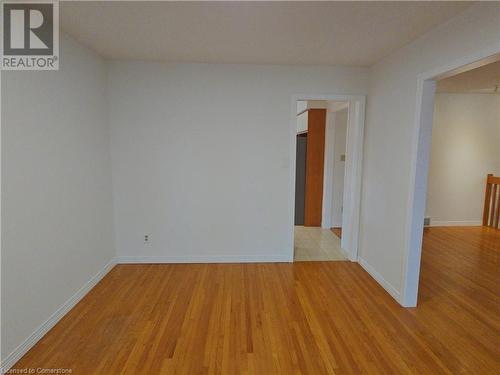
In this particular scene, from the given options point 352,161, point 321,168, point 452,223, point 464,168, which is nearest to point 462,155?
point 464,168

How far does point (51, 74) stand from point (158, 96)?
1.25m

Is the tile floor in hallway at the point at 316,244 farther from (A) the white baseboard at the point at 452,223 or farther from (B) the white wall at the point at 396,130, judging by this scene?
(A) the white baseboard at the point at 452,223

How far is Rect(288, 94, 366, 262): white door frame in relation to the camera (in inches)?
140

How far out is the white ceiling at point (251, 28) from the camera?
6.64 ft

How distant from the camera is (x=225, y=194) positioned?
3639mm

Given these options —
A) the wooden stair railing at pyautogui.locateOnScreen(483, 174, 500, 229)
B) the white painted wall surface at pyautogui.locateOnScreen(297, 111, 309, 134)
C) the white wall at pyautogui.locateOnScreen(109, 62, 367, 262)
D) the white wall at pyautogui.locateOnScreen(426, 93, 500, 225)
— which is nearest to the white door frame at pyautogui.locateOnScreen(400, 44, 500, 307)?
the white wall at pyautogui.locateOnScreen(109, 62, 367, 262)

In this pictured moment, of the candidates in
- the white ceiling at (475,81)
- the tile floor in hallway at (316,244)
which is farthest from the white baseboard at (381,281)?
the white ceiling at (475,81)

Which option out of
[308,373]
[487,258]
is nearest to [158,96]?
[308,373]

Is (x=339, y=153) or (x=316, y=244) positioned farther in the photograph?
(x=339, y=153)

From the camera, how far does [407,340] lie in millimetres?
2236

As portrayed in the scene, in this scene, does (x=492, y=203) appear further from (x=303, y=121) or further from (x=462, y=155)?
(x=303, y=121)

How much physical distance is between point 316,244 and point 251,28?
10.7 ft

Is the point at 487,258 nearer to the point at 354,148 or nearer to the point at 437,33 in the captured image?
the point at 354,148

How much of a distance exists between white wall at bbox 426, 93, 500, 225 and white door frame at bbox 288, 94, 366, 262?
2600 mm
